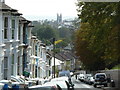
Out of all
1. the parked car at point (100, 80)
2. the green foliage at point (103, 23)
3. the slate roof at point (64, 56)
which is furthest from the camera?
the slate roof at point (64, 56)

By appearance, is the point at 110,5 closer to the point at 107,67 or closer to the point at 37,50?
the point at 37,50

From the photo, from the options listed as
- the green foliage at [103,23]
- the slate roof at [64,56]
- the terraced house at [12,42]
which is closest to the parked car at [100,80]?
the terraced house at [12,42]

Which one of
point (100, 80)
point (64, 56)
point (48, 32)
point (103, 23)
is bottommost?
point (64, 56)

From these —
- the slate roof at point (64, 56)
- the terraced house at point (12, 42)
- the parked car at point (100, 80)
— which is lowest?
the slate roof at point (64, 56)

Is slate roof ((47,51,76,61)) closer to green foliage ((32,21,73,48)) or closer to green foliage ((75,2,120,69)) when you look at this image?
green foliage ((32,21,73,48))

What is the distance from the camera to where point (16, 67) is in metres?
35.1

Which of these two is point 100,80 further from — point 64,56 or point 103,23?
point 64,56

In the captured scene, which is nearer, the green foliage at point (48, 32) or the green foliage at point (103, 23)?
the green foliage at point (103, 23)

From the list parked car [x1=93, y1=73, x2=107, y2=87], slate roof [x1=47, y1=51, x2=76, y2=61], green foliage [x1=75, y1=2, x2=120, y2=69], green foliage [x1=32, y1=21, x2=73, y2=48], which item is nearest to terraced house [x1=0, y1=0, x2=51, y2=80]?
green foliage [x1=75, y1=2, x2=120, y2=69]

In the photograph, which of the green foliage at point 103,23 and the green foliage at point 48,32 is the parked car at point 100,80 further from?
the green foliage at point 48,32

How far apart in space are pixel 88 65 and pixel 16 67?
110 ft

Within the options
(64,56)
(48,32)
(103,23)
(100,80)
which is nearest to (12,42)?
(103,23)

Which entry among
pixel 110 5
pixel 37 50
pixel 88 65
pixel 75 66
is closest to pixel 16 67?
pixel 110 5

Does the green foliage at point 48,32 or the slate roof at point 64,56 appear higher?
the green foliage at point 48,32
